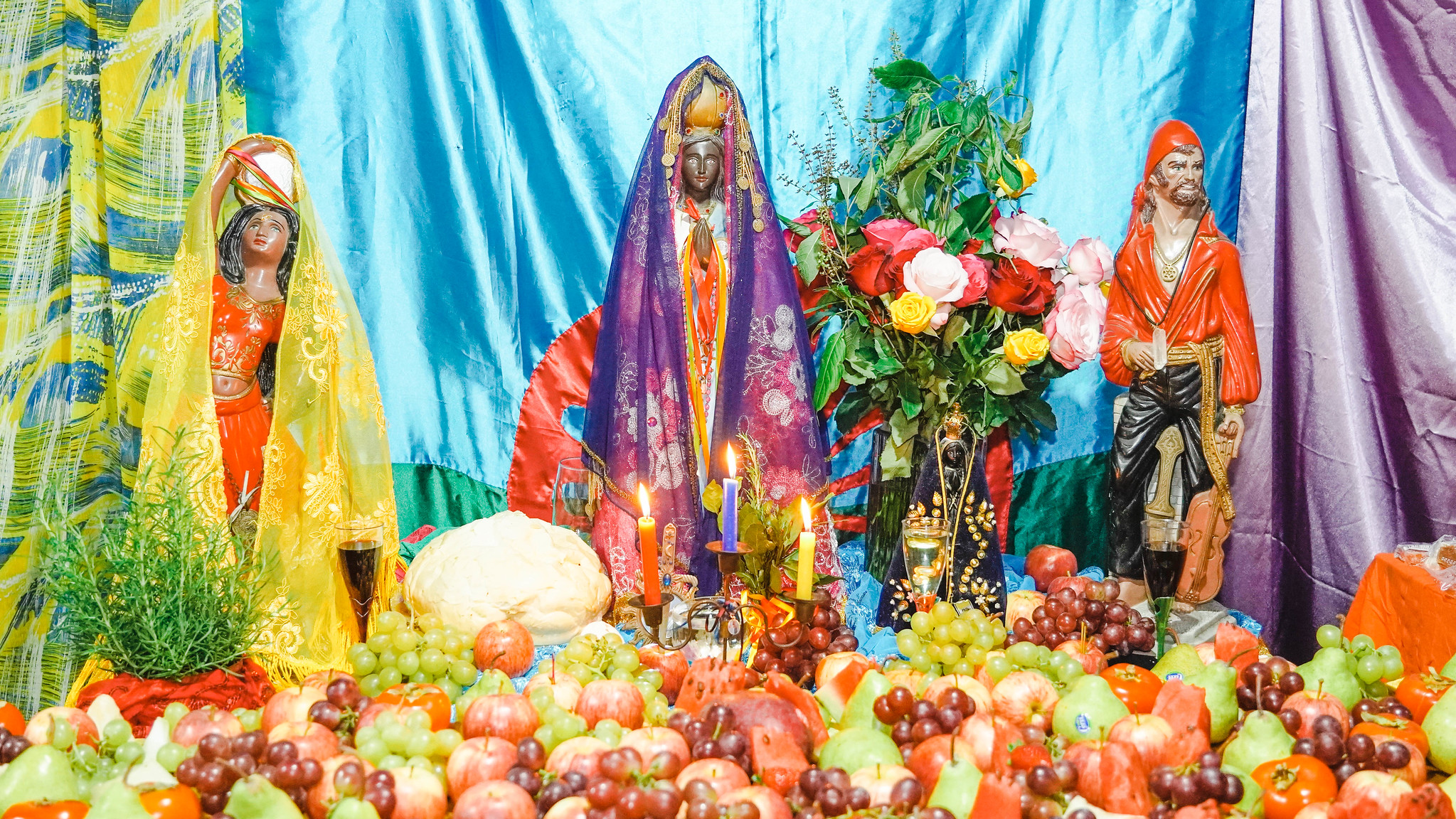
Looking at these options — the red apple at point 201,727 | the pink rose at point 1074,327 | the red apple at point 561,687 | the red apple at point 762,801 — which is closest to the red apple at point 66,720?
the red apple at point 201,727

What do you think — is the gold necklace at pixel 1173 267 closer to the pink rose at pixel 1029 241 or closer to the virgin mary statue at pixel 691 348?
the pink rose at pixel 1029 241

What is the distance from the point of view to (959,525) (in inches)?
105

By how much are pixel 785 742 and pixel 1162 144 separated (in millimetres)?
2212

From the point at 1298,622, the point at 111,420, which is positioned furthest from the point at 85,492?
the point at 1298,622

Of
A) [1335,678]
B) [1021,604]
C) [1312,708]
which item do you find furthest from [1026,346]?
[1312,708]

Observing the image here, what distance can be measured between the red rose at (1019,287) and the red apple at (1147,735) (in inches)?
63.9

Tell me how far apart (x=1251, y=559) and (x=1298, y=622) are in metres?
0.24

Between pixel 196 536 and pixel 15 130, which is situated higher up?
pixel 15 130

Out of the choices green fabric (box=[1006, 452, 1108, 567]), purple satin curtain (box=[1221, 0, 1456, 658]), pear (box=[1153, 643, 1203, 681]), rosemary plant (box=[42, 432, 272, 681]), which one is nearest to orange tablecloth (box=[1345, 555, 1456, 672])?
pear (box=[1153, 643, 1203, 681])

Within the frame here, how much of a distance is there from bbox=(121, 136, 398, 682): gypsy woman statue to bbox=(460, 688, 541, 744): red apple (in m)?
1.16

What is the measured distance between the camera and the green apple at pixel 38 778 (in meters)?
1.38

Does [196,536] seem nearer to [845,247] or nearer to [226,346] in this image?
[226,346]

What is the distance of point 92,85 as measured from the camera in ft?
10.1

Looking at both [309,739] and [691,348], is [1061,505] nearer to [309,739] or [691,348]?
[691,348]
